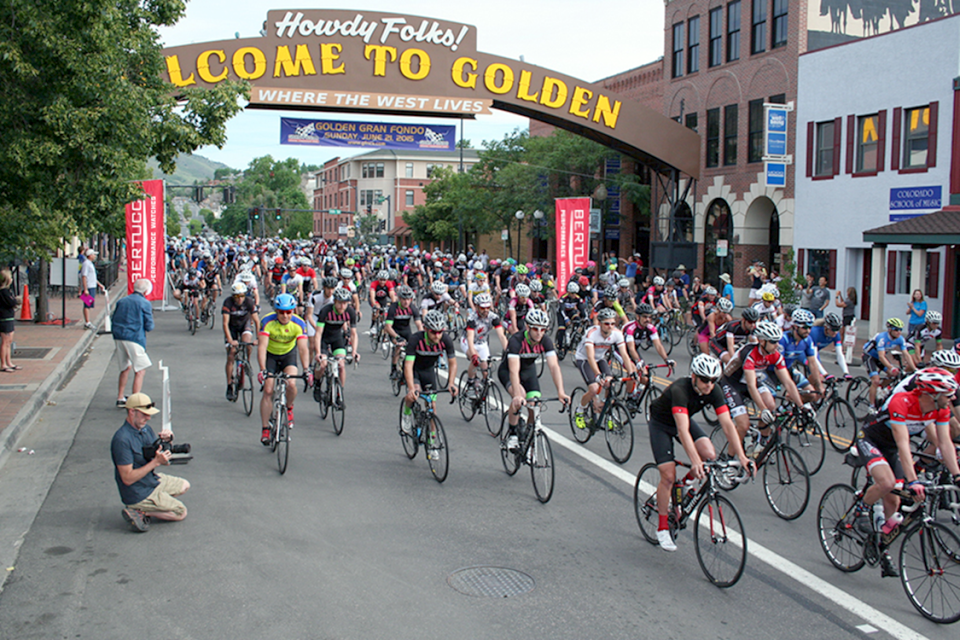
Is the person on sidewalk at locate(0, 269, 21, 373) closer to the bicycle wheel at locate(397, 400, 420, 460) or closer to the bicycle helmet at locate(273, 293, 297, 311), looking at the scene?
the bicycle helmet at locate(273, 293, 297, 311)

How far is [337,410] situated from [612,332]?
12.5ft

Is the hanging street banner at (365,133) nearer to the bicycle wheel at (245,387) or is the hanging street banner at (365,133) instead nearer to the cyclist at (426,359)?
the bicycle wheel at (245,387)

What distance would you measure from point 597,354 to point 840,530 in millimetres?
4722

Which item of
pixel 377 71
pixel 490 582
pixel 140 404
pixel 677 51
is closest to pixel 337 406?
pixel 140 404

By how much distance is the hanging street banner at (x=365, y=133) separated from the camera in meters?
31.1

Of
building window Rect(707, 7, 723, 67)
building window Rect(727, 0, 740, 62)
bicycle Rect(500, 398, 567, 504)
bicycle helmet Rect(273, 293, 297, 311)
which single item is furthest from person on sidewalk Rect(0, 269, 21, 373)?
building window Rect(707, 7, 723, 67)

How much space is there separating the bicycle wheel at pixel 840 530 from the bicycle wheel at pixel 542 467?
251 cm

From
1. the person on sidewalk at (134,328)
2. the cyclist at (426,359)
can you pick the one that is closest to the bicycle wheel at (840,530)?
the cyclist at (426,359)

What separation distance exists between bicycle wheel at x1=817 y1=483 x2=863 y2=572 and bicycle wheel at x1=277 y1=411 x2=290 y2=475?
214 inches

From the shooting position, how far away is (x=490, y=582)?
645 centimetres

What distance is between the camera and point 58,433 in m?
11.1

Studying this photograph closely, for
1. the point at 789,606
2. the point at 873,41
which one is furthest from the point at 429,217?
the point at 789,606

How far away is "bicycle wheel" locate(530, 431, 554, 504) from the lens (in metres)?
8.38

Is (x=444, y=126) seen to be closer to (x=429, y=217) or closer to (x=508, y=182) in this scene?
(x=508, y=182)
